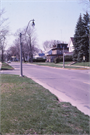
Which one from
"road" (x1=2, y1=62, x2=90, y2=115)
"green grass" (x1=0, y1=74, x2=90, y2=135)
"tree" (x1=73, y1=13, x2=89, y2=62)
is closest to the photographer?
"green grass" (x1=0, y1=74, x2=90, y2=135)

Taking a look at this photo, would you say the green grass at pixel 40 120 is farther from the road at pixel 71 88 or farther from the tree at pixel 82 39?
the tree at pixel 82 39

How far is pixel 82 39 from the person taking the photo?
145ft

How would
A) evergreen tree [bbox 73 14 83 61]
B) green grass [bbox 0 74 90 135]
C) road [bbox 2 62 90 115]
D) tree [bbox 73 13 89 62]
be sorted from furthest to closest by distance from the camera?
evergreen tree [bbox 73 14 83 61]
tree [bbox 73 13 89 62]
road [bbox 2 62 90 115]
green grass [bbox 0 74 90 135]

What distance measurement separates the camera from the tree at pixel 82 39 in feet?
145

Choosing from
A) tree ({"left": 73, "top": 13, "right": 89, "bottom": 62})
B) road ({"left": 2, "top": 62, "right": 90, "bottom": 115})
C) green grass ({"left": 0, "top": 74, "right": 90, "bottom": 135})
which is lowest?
road ({"left": 2, "top": 62, "right": 90, "bottom": 115})

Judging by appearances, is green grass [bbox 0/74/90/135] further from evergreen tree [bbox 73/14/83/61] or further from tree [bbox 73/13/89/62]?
evergreen tree [bbox 73/14/83/61]

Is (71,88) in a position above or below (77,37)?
below

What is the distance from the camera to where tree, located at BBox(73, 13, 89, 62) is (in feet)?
145

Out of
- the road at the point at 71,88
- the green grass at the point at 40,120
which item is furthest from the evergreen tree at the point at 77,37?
the green grass at the point at 40,120

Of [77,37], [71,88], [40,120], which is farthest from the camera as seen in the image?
[77,37]

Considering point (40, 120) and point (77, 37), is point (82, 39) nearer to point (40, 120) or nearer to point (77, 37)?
point (77, 37)

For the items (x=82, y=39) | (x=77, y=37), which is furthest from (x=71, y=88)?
(x=77, y=37)

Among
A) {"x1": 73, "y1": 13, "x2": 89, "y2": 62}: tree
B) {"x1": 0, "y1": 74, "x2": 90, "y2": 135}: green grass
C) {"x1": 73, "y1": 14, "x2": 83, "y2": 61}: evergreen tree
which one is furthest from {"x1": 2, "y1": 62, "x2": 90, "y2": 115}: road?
{"x1": 73, "y1": 14, "x2": 83, "y2": 61}: evergreen tree

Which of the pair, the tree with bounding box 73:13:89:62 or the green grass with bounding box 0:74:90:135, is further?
the tree with bounding box 73:13:89:62
